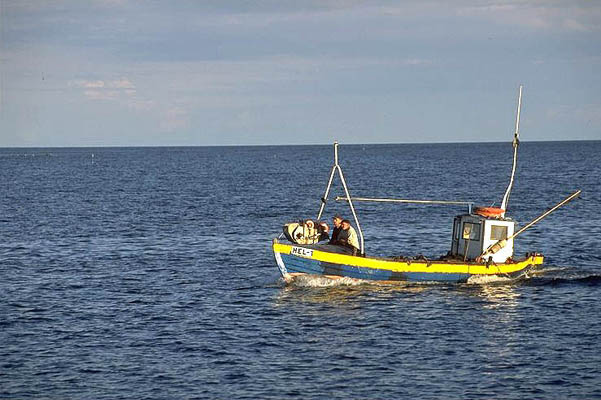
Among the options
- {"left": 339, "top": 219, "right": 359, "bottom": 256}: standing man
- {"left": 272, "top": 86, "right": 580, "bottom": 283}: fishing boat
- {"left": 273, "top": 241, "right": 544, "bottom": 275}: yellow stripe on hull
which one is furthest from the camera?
{"left": 339, "top": 219, "right": 359, "bottom": 256}: standing man

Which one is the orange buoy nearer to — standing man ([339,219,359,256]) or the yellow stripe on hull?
the yellow stripe on hull

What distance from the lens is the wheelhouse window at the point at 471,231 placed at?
46.2m

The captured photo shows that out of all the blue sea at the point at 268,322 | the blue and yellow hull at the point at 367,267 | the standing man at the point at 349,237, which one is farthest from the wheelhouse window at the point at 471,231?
the standing man at the point at 349,237

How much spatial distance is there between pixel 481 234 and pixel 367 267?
241 inches

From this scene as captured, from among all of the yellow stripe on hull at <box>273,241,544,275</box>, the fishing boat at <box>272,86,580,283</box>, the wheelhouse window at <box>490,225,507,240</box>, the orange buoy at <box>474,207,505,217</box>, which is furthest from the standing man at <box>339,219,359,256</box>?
the wheelhouse window at <box>490,225,507,240</box>

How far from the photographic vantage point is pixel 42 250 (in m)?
61.9

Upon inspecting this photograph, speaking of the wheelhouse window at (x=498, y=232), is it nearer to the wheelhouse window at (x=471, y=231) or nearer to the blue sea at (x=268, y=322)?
the wheelhouse window at (x=471, y=231)

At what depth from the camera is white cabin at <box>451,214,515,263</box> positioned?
151ft

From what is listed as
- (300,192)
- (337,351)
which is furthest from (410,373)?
(300,192)

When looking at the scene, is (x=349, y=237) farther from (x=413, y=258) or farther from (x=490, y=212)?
(x=490, y=212)

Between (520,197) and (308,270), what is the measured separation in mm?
60578

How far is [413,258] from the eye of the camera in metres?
45.3

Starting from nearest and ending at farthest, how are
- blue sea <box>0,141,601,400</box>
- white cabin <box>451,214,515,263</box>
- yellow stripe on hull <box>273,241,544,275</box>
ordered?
blue sea <box>0,141,601,400</box>, yellow stripe on hull <box>273,241,544,275</box>, white cabin <box>451,214,515,263</box>

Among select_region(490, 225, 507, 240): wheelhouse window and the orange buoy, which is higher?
the orange buoy
